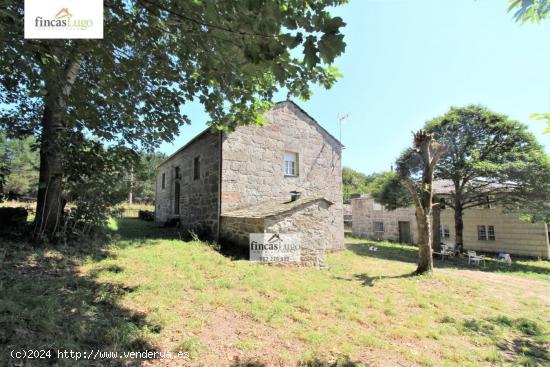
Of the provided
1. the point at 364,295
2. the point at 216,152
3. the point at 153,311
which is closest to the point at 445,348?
the point at 364,295

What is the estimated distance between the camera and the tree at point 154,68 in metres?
2.32

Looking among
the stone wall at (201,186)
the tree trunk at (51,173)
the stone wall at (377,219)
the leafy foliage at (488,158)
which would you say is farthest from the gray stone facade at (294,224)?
the stone wall at (377,219)

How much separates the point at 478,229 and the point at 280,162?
17234 millimetres

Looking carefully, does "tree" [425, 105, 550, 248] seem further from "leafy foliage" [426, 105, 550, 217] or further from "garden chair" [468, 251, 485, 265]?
"garden chair" [468, 251, 485, 265]

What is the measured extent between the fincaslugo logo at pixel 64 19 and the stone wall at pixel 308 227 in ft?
18.2

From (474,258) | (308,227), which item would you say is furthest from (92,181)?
(474,258)

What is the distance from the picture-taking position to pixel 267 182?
10.4m

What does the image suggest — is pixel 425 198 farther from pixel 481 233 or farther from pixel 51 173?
pixel 481 233

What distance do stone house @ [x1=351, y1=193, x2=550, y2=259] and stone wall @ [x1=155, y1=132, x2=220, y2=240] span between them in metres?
14.0

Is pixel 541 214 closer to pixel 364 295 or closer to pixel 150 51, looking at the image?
pixel 364 295

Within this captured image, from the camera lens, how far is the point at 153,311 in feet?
12.1

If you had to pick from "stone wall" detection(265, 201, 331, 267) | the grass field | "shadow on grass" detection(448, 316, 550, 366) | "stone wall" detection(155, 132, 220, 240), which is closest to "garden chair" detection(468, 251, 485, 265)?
the grass field

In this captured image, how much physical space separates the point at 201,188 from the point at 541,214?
1628cm

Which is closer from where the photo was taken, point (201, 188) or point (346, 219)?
point (201, 188)
